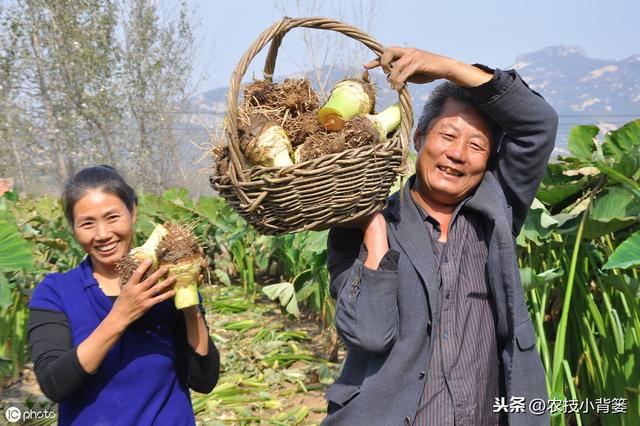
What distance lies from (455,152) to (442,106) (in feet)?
0.50

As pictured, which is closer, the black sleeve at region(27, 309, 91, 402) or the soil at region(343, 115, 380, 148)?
the soil at region(343, 115, 380, 148)

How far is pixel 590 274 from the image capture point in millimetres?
2643

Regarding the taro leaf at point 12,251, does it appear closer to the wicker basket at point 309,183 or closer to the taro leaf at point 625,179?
the wicker basket at point 309,183

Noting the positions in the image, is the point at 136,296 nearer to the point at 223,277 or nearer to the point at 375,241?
Result: the point at 375,241

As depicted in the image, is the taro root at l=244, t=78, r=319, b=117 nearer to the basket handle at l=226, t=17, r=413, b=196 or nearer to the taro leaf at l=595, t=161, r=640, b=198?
the basket handle at l=226, t=17, r=413, b=196

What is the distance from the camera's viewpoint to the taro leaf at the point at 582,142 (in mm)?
2750

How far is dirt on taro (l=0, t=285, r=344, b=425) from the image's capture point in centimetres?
339

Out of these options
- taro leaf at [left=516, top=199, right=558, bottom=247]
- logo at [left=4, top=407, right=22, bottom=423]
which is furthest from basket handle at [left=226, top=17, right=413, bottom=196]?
logo at [left=4, top=407, right=22, bottom=423]

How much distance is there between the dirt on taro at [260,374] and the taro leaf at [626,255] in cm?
194

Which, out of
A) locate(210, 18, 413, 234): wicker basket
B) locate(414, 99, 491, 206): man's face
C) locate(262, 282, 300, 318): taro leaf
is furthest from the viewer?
locate(262, 282, 300, 318): taro leaf

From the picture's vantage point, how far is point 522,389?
1426 millimetres

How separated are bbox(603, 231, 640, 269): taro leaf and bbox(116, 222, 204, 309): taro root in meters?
1.34

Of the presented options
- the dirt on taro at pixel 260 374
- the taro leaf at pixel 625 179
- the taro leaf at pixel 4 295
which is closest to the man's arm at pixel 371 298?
the taro leaf at pixel 625 179

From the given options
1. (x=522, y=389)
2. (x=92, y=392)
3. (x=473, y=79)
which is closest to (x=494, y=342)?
(x=522, y=389)
